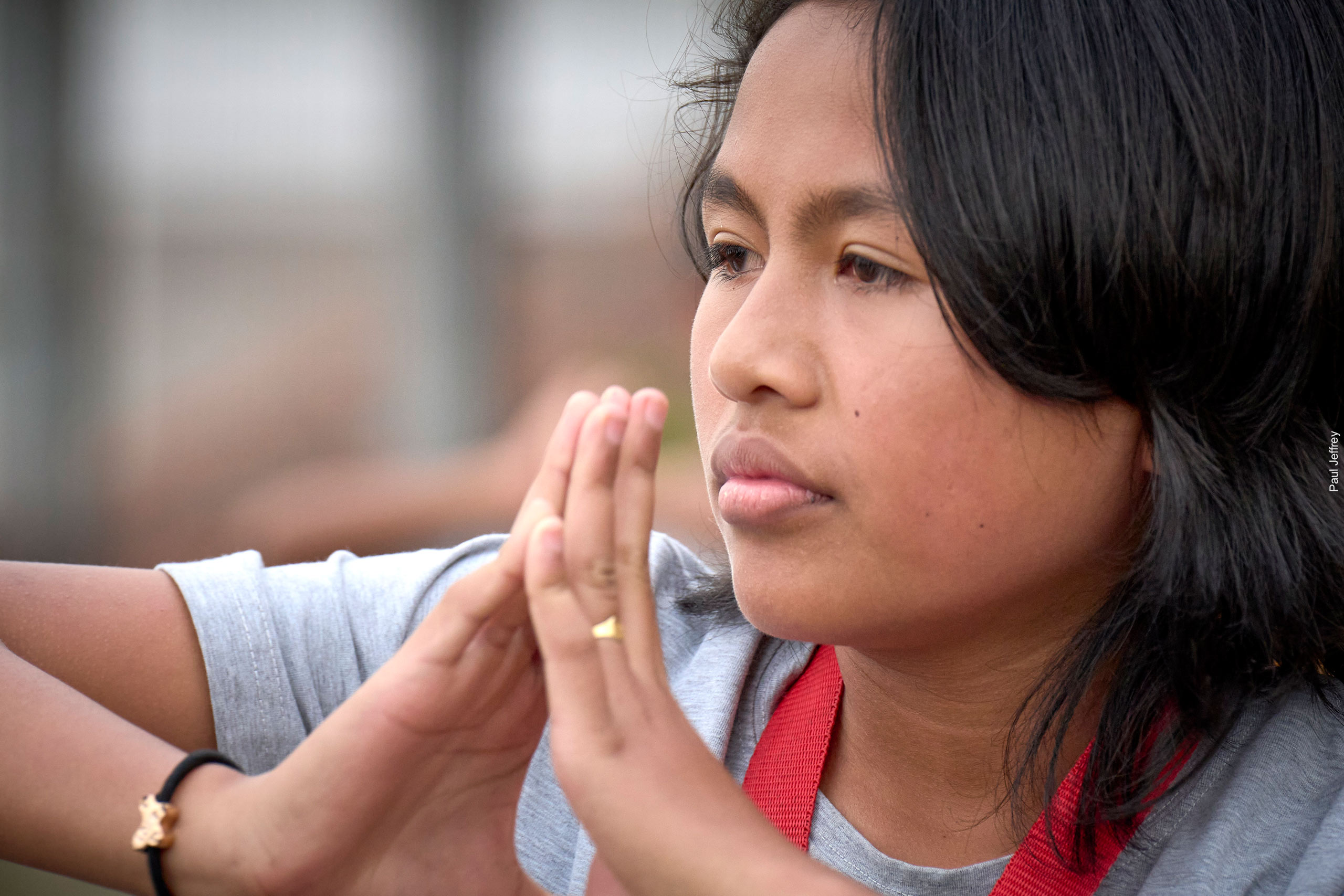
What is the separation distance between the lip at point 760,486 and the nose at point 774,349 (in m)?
0.04

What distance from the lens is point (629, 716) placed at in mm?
789

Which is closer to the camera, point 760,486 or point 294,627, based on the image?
point 760,486

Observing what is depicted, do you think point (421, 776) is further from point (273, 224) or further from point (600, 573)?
point (273, 224)

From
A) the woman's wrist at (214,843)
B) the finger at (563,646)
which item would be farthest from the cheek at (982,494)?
the woman's wrist at (214,843)

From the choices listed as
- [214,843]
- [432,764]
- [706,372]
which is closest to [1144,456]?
[706,372]

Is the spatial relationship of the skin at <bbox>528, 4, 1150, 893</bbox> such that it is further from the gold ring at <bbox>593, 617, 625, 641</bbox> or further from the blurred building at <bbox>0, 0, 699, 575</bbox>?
the blurred building at <bbox>0, 0, 699, 575</bbox>

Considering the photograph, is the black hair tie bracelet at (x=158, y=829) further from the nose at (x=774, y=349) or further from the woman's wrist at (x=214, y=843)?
the nose at (x=774, y=349)

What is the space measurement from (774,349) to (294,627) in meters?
0.62

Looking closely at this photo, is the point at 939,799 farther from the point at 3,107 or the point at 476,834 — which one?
the point at 3,107

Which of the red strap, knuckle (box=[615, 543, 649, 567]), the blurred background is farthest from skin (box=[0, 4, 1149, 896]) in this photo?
the blurred background

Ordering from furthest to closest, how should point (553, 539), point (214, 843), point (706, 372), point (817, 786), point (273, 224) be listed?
point (273, 224) < point (817, 786) < point (706, 372) < point (214, 843) < point (553, 539)

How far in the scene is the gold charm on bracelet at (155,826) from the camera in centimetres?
89

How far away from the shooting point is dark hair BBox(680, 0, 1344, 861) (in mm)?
885

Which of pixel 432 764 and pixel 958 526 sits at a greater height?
pixel 958 526
